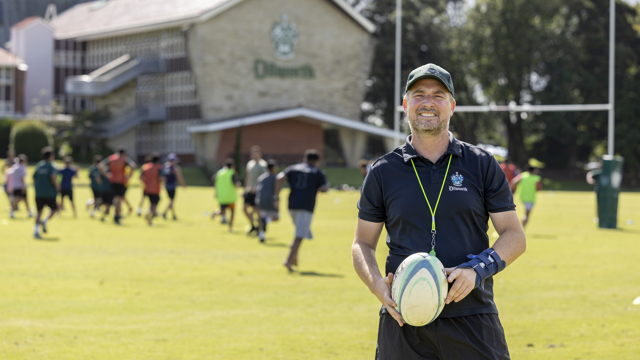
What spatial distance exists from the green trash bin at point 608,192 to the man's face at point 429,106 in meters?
23.1

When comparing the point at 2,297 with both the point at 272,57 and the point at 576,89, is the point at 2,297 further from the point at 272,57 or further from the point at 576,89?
the point at 576,89

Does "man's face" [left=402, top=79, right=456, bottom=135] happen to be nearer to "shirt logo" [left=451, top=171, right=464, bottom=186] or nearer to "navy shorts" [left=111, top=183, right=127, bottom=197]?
"shirt logo" [left=451, top=171, right=464, bottom=186]

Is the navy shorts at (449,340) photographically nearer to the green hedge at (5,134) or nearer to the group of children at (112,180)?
the group of children at (112,180)

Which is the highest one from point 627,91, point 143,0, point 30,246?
point 143,0

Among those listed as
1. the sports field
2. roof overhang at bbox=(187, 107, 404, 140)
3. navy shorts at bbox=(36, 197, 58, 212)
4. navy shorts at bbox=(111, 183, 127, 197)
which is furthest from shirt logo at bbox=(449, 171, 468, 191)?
roof overhang at bbox=(187, 107, 404, 140)

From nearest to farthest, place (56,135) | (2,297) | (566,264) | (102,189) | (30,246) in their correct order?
(2,297) < (566,264) < (30,246) < (102,189) < (56,135)

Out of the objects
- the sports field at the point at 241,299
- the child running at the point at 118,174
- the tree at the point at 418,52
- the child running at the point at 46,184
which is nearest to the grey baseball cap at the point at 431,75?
the sports field at the point at 241,299

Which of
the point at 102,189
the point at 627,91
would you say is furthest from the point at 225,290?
the point at 627,91

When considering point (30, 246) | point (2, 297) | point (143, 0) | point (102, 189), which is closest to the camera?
point (2, 297)

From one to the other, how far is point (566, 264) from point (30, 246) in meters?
10.3

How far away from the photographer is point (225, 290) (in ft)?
43.6

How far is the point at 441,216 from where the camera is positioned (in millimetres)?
4555

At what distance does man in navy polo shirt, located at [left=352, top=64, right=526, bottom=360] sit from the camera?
457 centimetres

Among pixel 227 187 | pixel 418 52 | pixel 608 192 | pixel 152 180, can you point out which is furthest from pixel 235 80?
pixel 608 192
